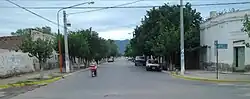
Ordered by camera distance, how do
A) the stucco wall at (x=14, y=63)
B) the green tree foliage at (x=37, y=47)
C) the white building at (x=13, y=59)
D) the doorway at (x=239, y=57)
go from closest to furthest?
the green tree foliage at (x=37, y=47) < the stucco wall at (x=14, y=63) < the white building at (x=13, y=59) < the doorway at (x=239, y=57)

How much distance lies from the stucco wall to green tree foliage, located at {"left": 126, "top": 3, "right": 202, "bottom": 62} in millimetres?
15130

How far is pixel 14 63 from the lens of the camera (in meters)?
36.2

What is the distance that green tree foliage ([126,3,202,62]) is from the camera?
139 feet

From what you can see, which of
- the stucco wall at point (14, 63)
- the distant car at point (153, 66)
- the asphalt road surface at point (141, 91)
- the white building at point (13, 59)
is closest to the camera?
the asphalt road surface at point (141, 91)

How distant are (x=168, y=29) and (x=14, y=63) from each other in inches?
727

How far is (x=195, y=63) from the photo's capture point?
159 ft

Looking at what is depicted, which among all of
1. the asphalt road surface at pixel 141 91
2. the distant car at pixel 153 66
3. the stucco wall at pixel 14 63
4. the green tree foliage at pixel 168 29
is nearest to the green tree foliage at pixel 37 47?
the stucco wall at pixel 14 63

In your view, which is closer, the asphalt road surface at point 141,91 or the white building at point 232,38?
the asphalt road surface at point 141,91

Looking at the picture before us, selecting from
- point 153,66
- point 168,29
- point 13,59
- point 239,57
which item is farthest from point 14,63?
point 239,57

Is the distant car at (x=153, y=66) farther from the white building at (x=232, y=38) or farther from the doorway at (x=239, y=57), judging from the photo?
the doorway at (x=239, y=57)

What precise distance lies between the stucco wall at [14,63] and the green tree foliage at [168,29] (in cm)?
1513

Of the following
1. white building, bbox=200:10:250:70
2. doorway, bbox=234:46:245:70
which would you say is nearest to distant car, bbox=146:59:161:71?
white building, bbox=200:10:250:70

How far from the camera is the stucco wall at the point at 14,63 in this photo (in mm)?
32381

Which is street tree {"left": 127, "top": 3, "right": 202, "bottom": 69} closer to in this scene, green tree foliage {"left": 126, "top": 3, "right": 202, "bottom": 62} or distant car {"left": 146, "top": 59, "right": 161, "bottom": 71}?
green tree foliage {"left": 126, "top": 3, "right": 202, "bottom": 62}
